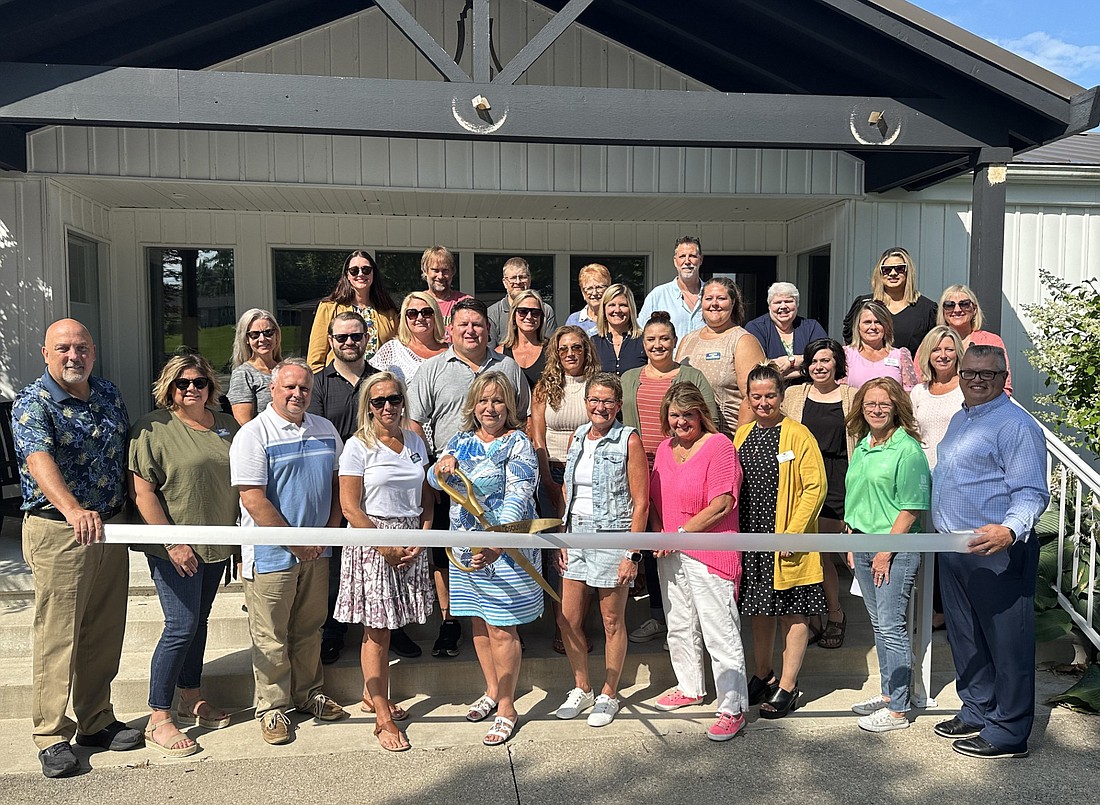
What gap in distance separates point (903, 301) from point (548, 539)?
305 cm

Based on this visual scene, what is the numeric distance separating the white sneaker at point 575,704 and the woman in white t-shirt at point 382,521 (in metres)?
0.74

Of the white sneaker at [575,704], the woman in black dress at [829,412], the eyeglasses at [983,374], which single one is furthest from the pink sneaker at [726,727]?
the eyeglasses at [983,374]

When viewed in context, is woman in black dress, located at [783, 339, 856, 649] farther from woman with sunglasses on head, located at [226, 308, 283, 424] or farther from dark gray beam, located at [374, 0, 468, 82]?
woman with sunglasses on head, located at [226, 308, 283, 424]

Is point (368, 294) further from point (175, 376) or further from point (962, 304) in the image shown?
point (962, 304)

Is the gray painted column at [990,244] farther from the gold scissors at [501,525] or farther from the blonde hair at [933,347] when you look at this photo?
the gold scissors at [501,525]

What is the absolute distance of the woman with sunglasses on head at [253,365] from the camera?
4.29m

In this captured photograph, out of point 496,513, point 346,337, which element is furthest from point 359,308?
point 496,513

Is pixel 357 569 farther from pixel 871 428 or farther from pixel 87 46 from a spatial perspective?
pixel 87 46

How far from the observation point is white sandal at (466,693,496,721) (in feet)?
13.6

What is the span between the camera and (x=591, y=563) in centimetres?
412

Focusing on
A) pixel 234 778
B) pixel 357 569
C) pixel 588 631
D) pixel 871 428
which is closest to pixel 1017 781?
pixel 871 428

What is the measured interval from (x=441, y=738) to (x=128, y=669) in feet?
5.56

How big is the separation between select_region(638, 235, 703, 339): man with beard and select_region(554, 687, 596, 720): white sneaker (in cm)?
218

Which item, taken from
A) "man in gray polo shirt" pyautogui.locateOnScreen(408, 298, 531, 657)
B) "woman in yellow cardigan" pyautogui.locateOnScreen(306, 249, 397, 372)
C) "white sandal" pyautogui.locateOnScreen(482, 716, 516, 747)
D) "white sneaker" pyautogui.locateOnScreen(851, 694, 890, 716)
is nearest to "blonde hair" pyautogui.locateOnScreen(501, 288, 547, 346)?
"man in gray polo shirt" pyautogui.locateOnScreen(408, 298, 531, 657)
